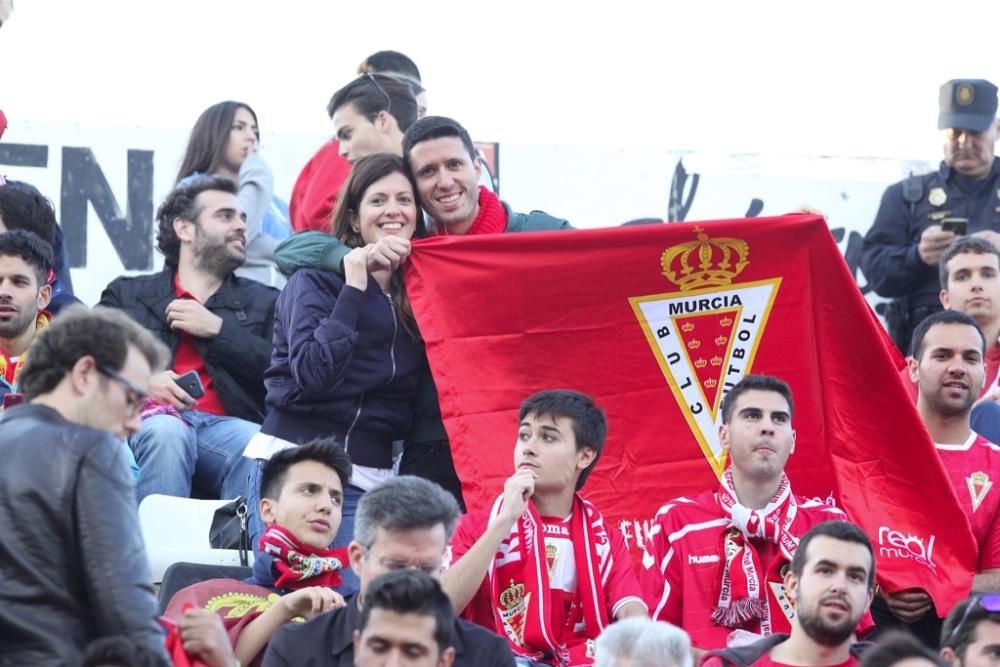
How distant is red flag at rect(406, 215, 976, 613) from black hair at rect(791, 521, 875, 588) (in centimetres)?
106

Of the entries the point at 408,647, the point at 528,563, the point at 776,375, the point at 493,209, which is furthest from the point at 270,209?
the point at 408,647

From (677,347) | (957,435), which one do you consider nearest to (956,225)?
(957,435)

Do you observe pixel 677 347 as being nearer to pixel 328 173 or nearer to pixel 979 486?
pixel 979 486

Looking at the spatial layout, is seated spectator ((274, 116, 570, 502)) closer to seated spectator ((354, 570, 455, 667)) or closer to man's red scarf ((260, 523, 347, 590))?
man's red scarf ((260, 523, 347, 590))

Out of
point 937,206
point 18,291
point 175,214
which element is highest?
point 937,206

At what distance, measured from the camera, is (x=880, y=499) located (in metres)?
7.46

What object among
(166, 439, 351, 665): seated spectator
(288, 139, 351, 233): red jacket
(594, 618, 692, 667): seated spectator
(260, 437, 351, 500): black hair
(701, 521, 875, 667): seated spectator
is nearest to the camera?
(594, 618, 692, 667): seated spectator

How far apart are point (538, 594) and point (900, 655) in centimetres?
150

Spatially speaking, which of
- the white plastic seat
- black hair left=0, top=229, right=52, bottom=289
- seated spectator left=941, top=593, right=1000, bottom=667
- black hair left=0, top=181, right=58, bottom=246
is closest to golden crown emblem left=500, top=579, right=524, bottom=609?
the white plastic seat

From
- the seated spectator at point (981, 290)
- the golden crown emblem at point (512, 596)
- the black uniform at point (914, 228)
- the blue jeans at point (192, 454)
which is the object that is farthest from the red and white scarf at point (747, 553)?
the black uniform at point (914, 228)

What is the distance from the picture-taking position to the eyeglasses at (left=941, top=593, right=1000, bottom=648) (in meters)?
6.28

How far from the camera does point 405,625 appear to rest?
502 centimetres

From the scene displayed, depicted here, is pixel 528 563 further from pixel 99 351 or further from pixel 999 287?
pixel 999 287

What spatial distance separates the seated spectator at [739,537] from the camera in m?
6.70
